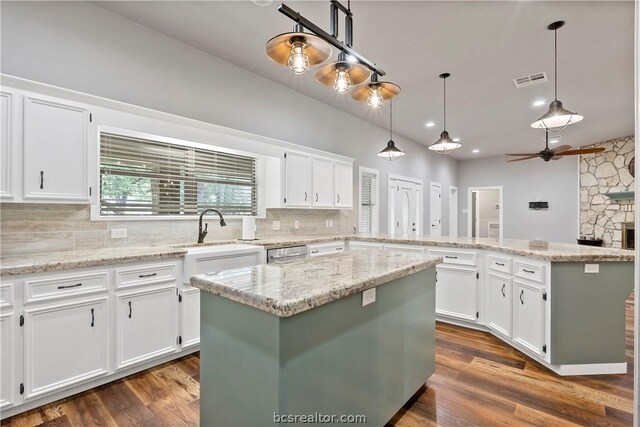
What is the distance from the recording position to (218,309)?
4.60 ft

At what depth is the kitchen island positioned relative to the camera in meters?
1.18

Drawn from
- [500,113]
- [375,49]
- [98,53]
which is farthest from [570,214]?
[98,53]

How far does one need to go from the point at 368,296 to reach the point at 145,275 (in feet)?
5.94

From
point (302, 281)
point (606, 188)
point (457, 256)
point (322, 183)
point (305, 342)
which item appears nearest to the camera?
point (305, 342)

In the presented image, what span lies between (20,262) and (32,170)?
65 centimetres

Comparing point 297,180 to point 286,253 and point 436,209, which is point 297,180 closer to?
point 286,253

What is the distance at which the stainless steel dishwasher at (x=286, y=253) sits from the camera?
330 cm

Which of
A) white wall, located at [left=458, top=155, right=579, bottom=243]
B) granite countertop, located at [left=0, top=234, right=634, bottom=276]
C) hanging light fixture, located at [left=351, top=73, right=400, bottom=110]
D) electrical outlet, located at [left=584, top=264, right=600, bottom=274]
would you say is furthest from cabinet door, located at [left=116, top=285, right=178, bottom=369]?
white wall, located at [left=458, top=155, right=579, bottom=243]

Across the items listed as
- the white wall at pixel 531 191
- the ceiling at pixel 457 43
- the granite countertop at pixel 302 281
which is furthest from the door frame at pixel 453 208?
the granite countertop at pixel 302 281

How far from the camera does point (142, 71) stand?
2.95 meters

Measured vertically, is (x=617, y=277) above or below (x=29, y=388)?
above

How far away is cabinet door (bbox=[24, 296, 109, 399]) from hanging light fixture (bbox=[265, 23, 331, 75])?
2.03 m

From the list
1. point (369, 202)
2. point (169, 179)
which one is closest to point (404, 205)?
point (369, 202)

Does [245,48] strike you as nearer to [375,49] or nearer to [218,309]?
[375,49]
